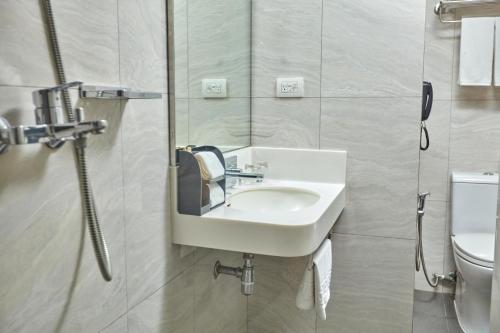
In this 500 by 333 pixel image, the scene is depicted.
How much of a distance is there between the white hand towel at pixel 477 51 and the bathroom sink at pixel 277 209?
1102 millimetres

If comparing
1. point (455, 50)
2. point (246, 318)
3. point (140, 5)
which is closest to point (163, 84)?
point (140, 5)

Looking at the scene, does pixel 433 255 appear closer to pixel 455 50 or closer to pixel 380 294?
pixel 380 294

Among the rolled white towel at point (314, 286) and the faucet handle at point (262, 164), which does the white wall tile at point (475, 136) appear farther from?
the rolled white towel at point (314, 286)

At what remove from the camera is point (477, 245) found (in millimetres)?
2406

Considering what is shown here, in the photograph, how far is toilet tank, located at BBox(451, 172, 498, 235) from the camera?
101 inches

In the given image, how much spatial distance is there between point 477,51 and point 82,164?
7.70 ft

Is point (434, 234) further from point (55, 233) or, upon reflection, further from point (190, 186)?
point (55, 233)

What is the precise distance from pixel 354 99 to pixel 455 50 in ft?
3.59

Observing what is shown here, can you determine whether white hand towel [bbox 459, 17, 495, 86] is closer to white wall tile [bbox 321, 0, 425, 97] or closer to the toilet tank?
the toilet tank

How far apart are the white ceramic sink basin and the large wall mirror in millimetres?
228

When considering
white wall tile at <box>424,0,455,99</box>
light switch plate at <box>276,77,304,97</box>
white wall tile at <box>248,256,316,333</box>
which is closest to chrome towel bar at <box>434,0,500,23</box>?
white wall tile at <box>424,0,455,99</box>

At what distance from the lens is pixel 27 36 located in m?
0.88

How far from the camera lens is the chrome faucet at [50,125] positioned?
766mm

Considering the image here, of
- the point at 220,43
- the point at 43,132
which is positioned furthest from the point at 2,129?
the point at 220,43
